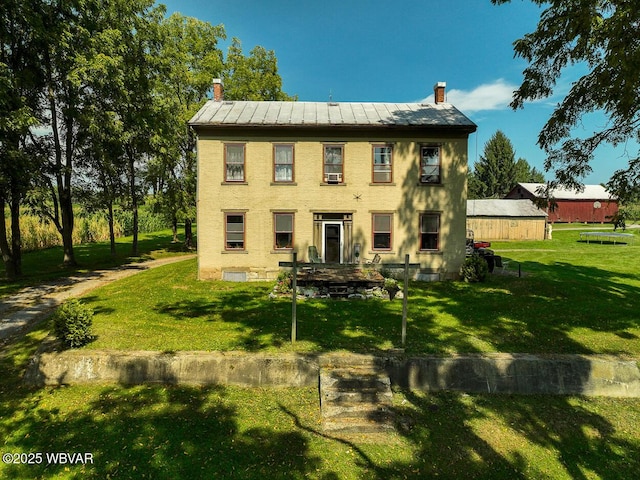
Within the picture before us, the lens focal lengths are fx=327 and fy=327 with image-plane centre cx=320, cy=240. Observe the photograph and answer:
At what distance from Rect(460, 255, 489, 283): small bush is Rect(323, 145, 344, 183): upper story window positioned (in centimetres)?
745

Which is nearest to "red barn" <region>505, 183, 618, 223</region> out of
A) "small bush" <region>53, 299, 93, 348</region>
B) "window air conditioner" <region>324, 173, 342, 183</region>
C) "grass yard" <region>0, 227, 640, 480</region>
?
"window air conditioner" <region>324, 173, 342, 183</region>

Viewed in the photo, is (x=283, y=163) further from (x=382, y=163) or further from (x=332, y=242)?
(x=382, y=163)

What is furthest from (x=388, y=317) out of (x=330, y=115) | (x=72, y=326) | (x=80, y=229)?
(x=80, y=229)

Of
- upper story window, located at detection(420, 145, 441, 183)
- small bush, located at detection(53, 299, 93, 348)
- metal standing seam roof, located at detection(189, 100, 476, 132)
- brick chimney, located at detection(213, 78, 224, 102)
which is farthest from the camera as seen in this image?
brick chimney, located at detection(213, 78, 224, 102)

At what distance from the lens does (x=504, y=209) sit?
35156mm

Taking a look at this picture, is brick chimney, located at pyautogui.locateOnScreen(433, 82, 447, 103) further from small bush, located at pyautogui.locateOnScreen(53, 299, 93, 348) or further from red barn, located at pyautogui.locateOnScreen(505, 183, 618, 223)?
red barn, located at pyautogui.locateOnScreen(505, 183, 618, 223)

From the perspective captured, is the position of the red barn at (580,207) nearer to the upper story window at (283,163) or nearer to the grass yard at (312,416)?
the upper story window at (283,163)

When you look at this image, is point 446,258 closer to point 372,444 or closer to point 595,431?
point 595,431

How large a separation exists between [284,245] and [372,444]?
11513mm

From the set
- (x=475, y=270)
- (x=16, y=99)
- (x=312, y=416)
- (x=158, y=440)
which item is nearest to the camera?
(x=158, y=440)

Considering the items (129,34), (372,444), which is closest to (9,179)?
(129,34)

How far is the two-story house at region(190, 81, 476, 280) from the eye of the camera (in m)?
15.9

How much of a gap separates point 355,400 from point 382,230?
1079cm

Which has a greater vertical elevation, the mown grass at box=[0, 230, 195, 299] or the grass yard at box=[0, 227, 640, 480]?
the mown grass at box=[0, 230, 195, 299]
